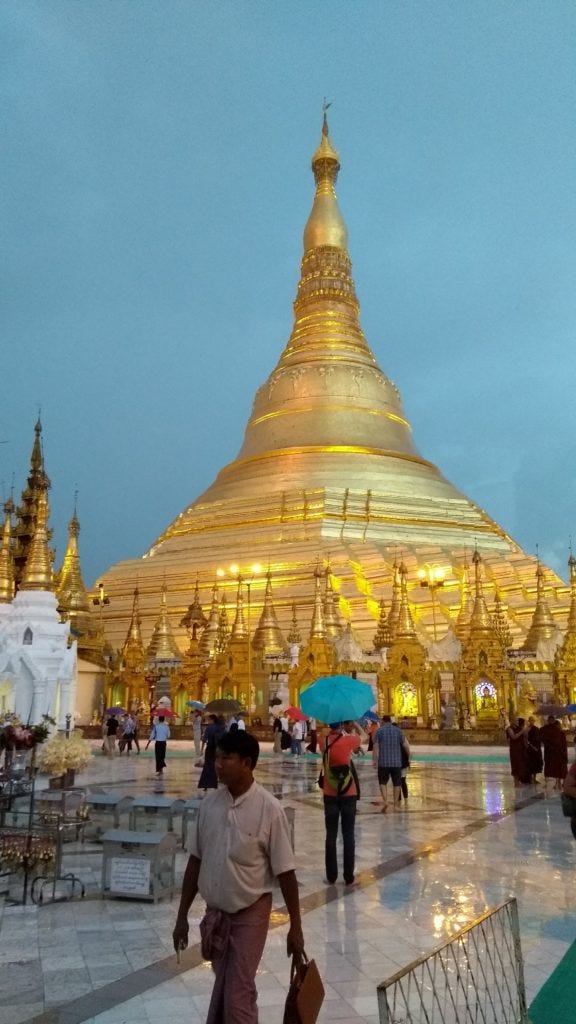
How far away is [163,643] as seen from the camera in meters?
31.8

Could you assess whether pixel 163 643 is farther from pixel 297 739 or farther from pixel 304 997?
pixel 304 997

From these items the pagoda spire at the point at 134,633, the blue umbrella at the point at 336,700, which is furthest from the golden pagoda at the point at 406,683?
the blue umbrella at the point at 336,700

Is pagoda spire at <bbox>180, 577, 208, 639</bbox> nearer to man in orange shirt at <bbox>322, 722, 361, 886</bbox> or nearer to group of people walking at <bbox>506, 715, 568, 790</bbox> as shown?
group of people walking at <bbox>506, 715, 568, 790</bbox>

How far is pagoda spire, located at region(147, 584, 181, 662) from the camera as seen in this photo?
1234 inches

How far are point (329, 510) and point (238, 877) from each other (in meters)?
34.0

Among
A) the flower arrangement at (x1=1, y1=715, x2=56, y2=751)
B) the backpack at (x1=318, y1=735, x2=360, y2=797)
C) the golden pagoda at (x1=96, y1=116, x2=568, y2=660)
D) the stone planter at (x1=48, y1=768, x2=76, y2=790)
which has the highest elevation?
the golden pagoda at (x1=96, y1=116, x2=568, y2=660)

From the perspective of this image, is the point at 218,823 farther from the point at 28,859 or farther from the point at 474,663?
the point at 474,663

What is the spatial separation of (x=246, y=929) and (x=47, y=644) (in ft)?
45.6

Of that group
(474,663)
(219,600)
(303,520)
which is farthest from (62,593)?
(474,663)

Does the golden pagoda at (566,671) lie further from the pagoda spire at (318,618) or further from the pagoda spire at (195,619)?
the pagoda spire at (195,619)

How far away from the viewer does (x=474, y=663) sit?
2609cm

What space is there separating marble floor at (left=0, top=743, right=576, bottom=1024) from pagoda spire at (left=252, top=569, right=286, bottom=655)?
1832 cm

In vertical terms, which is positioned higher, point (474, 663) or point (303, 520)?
point (303, 520)

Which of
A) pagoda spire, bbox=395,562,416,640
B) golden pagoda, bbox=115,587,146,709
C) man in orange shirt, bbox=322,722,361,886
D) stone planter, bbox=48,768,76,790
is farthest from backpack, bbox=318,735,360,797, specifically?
golden pagoda, bbox=115,587,146,709
